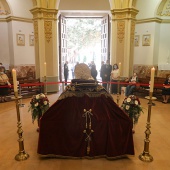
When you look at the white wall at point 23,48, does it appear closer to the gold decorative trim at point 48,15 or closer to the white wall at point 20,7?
the white wall at point 20,7

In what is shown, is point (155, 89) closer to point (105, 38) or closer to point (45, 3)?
point (105, 38)

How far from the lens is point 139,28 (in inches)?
461

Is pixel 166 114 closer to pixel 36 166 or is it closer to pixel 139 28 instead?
pixel 36 166

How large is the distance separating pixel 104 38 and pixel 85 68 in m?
9.61

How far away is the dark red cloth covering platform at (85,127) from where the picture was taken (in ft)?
11.6

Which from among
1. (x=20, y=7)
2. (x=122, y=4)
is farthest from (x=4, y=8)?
(x=122, y=4)

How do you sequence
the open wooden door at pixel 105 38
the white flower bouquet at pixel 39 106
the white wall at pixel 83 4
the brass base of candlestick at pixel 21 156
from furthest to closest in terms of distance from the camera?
the open wooden door at pixel 105 38, the white wall at pixel 83 4, the white flower bouquet at pixel 39 106, the brass base of candlestick at pixel 21 156

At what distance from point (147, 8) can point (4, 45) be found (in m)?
8.76

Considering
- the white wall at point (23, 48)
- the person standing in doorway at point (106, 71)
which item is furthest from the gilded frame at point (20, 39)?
the person standing in doorway at point (106, 71)

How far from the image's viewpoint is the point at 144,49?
1166 cm

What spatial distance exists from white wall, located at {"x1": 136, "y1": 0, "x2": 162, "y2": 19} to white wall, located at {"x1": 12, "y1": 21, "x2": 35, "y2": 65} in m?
6.79

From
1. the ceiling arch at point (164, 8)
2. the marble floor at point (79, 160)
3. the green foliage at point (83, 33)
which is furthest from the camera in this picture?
the green foliage at point (83, 33)

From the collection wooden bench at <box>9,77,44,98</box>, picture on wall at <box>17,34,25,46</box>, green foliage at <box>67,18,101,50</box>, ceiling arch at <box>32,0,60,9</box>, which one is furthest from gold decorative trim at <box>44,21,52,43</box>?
green foliage at <box>67,18,101,50</box>

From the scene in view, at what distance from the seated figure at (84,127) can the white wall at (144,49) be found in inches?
344
